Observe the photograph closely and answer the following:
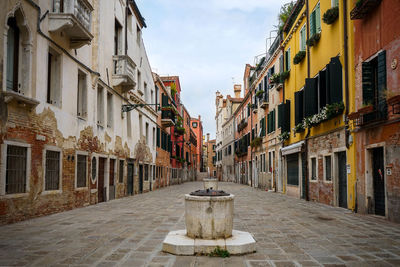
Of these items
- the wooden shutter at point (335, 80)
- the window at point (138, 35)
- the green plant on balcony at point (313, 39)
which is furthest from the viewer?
the window at point (138, 35)

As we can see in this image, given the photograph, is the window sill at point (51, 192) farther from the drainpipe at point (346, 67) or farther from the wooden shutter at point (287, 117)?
the wooden shutter at point (287, 117)

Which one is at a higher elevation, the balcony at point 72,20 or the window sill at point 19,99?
the balcony at point 72,20

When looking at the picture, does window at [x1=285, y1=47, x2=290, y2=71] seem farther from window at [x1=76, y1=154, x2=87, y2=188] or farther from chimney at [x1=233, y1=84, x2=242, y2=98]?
chimney at [x1=233, y1=84, x2=242, y2=98]

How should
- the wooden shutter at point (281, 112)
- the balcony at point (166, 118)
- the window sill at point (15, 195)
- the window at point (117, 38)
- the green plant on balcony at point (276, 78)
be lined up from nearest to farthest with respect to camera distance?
the window sill at point (15, 195), the window at point (117, 38), the wooden shutter at point (281, 112), the green plant on balcony at point (276, 78), the balcony at point (166, 118)

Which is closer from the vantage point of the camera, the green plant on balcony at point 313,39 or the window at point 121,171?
the green plant on balcony at point 313,39

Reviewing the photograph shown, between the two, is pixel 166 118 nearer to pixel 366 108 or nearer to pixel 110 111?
pixel 110 111

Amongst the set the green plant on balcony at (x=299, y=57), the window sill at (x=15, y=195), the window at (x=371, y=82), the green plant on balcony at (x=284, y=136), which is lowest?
the window sill at (x=15, y=195)

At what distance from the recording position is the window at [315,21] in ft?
48.0

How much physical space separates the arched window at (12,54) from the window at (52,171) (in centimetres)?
225

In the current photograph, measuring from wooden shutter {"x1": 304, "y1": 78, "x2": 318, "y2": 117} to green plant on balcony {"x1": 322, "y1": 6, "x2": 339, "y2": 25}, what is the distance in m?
2.67

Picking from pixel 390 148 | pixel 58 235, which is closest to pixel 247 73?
pixel 390 148

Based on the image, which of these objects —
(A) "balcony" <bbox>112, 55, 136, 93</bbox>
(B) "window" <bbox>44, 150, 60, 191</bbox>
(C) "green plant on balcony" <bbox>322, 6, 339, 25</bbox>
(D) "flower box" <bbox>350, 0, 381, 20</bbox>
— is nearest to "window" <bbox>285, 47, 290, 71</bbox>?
(C) "green plant on balcony" <bbox>322, 6, 339, 25</bbox>

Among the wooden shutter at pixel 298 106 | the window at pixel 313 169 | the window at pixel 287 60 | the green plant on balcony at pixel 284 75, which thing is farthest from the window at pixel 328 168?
the window at pixel 287 60

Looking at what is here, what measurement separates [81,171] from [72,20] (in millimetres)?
5214
